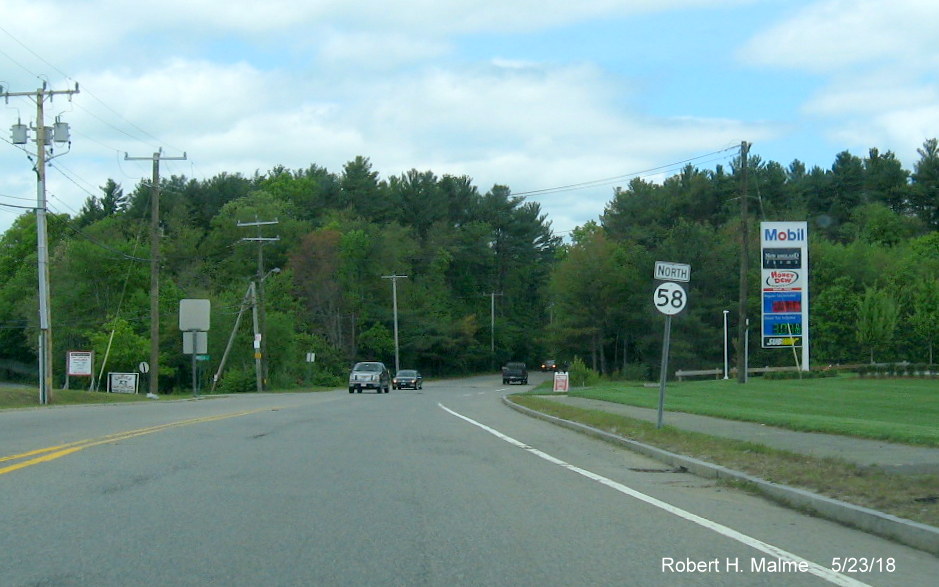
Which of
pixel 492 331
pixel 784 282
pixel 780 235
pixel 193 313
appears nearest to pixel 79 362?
pixel 193 313

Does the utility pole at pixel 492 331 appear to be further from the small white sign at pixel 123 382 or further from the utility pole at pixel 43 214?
the utility pole at pixel 43 214

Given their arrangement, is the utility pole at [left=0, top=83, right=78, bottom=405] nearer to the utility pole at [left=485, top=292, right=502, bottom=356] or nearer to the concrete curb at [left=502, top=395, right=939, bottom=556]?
the concrete curb at [left=502, top=395, right=939, bottom=556]

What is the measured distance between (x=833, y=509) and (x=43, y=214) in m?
33.6

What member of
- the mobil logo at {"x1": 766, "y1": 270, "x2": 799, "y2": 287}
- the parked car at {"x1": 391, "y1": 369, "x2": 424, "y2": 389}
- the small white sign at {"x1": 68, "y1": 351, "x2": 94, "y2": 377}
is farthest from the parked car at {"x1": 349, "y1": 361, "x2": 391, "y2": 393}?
the mobil logo at {"x1": 766, "y1": 270, "x2": 799, "y2": 287}

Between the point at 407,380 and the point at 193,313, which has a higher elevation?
the point at 193,313

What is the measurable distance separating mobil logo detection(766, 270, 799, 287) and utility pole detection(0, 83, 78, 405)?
34.7 metres

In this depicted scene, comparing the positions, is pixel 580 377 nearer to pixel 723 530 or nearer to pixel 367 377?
pixel 367 377

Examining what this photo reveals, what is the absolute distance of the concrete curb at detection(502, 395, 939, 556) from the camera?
7.91m

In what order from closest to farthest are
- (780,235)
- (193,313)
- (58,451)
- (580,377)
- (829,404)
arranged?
(58,451) → (829,404) → (780,235) → (193,313) → (580,377)

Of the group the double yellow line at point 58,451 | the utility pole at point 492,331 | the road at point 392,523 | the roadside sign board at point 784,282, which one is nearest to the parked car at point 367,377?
the roadside sign board at point 784,282

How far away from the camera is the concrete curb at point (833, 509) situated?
791 cm

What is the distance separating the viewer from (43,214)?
116 feet

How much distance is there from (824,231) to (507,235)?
36.4m

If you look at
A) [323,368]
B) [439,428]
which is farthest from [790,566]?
[323,368]
